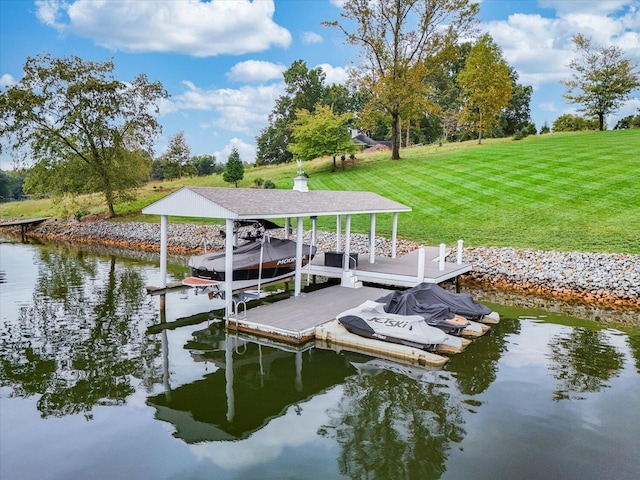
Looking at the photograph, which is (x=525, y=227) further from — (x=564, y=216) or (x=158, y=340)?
(x=158, y=340)

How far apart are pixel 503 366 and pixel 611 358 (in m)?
2.48

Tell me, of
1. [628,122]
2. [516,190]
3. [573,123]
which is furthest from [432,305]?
[573,123]

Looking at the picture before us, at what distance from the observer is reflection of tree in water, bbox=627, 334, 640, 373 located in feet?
31.1

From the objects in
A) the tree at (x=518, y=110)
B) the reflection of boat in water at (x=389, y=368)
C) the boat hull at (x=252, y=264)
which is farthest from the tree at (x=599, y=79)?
the reflection of boat in water at (x=389, y=368)

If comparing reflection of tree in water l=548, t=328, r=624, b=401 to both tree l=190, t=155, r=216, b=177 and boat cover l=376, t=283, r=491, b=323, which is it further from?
tree l=190, t=155, r=216, b=177

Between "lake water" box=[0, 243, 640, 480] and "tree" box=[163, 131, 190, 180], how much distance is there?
38624 millimetres

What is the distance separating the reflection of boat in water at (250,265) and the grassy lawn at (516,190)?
8.83 m

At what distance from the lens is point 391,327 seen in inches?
387

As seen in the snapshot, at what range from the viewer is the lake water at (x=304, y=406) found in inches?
233

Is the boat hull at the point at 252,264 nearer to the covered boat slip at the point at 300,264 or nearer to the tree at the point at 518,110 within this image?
the covered boat slip at the point at 300,264

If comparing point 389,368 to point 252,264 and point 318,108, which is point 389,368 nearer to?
point 252,264

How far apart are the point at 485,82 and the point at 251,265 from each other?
3378cm

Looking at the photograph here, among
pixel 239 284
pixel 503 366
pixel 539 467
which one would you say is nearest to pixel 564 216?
pixel 503 366

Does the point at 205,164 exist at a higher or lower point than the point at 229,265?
higher
